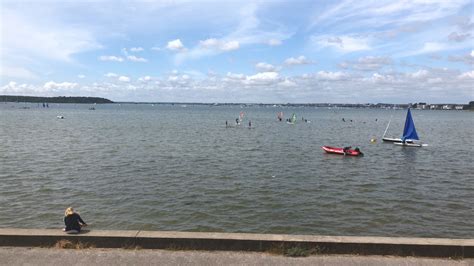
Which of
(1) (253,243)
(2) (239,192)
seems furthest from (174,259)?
(2) (239,192)

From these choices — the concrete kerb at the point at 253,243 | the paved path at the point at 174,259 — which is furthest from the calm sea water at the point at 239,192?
the paved path at the point at 174,259

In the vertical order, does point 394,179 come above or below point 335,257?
below

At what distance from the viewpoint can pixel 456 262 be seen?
8.05 m

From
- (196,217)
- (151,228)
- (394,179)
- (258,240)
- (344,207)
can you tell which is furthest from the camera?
(394,179)

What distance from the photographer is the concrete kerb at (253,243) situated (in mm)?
8414

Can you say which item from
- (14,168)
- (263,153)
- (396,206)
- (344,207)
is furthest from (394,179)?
(14,168)

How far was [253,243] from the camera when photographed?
28.2 feet

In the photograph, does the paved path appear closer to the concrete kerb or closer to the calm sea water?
the concrete kerb

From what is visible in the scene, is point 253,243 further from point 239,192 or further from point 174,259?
point 239,192

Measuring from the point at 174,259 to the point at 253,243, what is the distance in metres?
1.74

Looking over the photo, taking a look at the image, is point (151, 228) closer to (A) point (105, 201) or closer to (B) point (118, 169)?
(A) point (105, 201)

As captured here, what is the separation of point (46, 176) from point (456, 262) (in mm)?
25472

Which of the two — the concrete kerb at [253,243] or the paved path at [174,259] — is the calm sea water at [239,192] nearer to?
the concrete kerb at [253,243]

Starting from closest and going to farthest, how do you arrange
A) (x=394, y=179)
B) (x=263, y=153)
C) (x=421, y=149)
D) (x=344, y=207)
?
(x=344, y=207) → (x=394, y=179) → (x=263, y=153) → (x=421, y=149)
